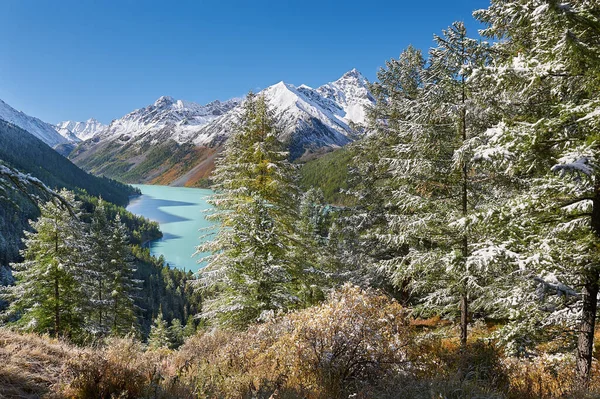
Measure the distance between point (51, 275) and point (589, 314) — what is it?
2033 cm

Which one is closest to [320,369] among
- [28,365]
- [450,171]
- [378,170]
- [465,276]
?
Answer: [28,365]

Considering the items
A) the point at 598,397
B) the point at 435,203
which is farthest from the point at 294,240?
the point at 598,397

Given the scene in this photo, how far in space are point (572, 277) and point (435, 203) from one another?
13.3 ft

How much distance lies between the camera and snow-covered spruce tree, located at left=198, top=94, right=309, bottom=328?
10.8m

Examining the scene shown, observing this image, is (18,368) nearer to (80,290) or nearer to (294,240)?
(294,240)

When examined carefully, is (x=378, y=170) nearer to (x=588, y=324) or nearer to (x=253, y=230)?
(x=253, y=230)

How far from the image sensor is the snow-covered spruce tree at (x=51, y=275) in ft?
52.2

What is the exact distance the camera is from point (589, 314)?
4.92 m

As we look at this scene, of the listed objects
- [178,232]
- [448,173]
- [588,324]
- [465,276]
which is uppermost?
[448,173]

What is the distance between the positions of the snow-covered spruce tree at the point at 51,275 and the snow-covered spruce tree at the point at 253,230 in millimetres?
8053

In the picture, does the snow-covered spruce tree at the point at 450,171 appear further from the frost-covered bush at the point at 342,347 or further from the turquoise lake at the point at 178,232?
the turquoise lake at the point at 178,232

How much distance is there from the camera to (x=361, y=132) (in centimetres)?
1678

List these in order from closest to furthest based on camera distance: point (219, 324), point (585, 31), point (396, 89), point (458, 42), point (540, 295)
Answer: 1. point (540, 295)
2. point (585, 31)
3. point (458, 42)
4. point (219, 324)
5. point (396, 89)

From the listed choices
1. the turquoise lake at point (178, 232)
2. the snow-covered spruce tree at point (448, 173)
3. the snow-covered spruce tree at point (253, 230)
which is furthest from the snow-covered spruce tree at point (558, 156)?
the turquoise lake at point (178, 232)
